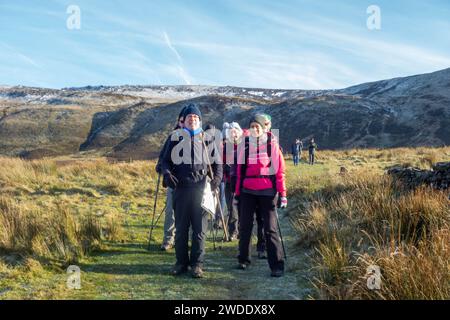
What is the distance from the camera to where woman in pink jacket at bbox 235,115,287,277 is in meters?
5.43

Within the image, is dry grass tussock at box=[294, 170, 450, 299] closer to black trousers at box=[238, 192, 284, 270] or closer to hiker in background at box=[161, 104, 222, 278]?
black trousers at box=[238, 192, 284, 270]

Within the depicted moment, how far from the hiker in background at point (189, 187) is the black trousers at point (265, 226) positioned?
535 mm

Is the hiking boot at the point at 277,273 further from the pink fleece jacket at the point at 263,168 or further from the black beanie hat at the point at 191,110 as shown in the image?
the black beanie hat at the point at 191,110

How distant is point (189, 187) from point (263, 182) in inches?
39.0

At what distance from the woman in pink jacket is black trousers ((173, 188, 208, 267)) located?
0.62 m

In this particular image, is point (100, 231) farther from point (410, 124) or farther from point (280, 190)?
point (410, 124)

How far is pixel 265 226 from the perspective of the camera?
5512 millimetres

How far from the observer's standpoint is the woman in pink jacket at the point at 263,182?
5.43m

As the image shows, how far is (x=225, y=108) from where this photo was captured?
82.6 meters

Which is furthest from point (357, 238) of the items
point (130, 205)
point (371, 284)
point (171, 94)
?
point (171, 94)

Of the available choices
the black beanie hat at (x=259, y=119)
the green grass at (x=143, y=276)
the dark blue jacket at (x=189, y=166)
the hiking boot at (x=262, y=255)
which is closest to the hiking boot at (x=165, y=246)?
the green grass at (x=143, y=276)

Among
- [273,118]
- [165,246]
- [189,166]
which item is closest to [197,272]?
[189,166]

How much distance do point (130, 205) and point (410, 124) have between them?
6100 cm

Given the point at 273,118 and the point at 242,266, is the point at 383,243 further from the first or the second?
the point at 273,118
